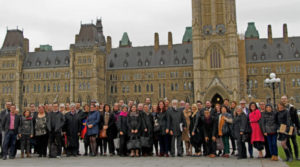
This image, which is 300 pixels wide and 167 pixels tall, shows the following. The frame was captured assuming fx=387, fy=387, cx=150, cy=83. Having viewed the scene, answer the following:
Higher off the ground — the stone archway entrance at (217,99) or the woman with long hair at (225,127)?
the stone archway entrance at (217,99)

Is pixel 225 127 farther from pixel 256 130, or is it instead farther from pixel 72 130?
pixel 72 130

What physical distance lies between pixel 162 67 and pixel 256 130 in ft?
185

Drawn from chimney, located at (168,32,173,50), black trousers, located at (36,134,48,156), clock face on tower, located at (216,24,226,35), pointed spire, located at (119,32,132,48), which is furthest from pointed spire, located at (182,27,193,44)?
black trousers, located at (36,134,48,156)

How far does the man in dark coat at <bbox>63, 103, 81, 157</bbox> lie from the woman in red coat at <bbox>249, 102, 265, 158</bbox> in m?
6.56

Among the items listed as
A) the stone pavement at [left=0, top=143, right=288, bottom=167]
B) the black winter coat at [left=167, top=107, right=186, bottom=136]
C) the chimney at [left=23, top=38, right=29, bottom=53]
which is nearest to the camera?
the stone pavement at [left=0, top=143, right=288, bottom=167]

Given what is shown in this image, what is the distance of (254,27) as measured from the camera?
8288cm

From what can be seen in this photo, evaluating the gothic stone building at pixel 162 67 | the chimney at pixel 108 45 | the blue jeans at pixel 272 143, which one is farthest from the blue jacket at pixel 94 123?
the chimney at pixel 108 45

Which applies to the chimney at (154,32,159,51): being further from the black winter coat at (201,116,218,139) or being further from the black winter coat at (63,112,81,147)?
the black winter coat at (201,116,218,139)

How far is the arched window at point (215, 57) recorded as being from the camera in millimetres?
61094

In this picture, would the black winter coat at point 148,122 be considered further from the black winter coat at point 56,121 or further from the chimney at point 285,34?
the chimney at point 285,34

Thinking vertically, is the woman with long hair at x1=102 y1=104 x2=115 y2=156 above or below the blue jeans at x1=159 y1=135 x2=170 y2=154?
above

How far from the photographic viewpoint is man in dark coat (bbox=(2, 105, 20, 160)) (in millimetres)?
14258

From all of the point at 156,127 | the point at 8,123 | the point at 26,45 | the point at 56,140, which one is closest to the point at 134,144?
the point at 156,127

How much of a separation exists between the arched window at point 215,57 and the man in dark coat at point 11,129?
162 feet
